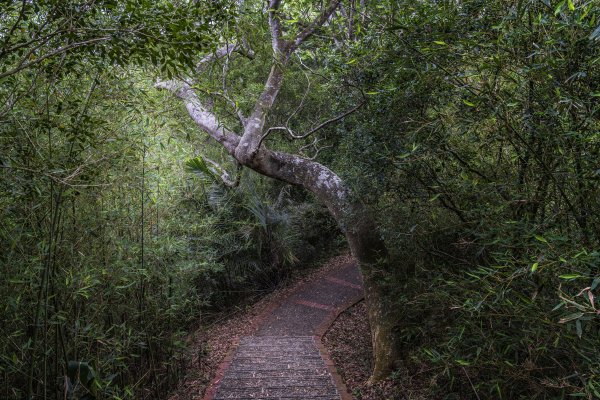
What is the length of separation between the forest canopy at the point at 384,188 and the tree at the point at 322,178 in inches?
1.0

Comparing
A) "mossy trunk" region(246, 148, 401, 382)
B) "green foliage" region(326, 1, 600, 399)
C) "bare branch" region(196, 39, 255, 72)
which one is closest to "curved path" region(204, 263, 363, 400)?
"mossy trunk" region(246, 148, 401, 382)

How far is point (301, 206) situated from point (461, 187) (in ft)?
19.5

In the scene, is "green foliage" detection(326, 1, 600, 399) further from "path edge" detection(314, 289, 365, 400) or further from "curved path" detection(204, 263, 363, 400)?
"curved path" detection(204, 263, 363, 400)

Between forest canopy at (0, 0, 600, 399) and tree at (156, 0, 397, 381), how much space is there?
1.0 inches

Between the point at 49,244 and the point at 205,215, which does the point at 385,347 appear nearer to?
the point at 49,244

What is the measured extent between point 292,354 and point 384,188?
2469 mm

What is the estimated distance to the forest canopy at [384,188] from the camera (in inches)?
70.3

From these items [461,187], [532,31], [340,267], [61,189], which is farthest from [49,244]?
[340,267]

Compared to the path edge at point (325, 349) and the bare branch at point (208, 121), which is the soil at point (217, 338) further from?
the bare branch at point (208, 121)

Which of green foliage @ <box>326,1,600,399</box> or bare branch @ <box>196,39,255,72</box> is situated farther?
bare branch @ <box>196,39,255,72</box>

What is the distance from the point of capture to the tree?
158 inches

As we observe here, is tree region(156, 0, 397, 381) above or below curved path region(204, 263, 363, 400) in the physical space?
above

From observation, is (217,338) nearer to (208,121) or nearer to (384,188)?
(208,121)

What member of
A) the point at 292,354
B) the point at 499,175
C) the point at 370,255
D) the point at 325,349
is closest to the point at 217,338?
the point at 292,354
